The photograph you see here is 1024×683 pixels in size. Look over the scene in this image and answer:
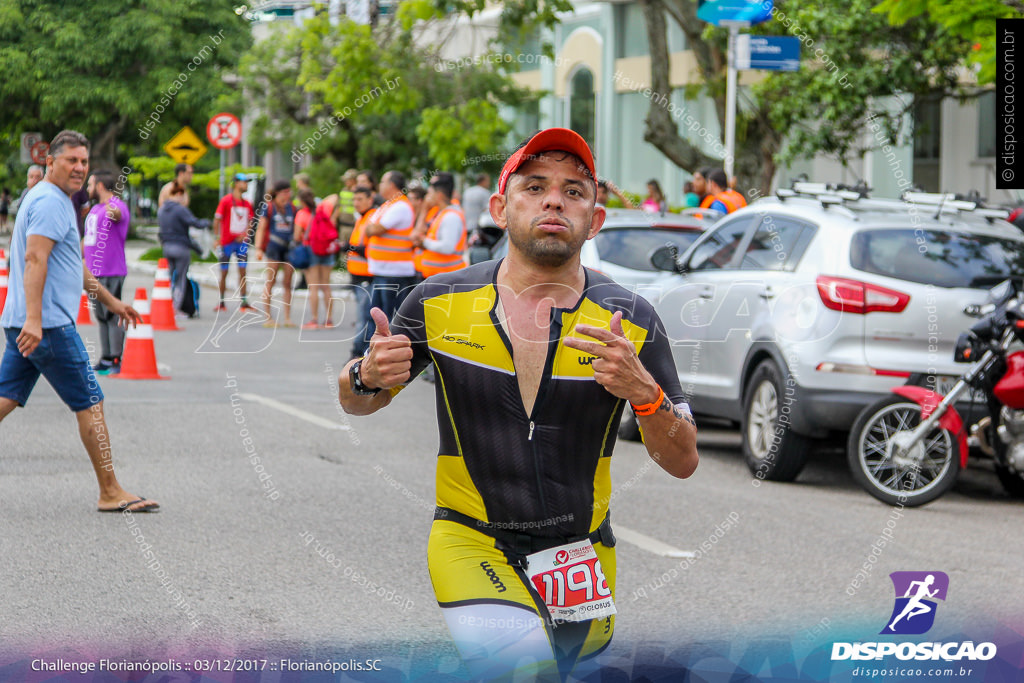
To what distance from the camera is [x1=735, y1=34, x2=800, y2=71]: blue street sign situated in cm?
1420

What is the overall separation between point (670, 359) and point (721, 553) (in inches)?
151

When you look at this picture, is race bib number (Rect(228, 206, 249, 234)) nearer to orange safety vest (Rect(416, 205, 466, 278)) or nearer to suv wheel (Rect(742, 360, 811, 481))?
orange safety vest (Rect(416, 205, 466, 278))

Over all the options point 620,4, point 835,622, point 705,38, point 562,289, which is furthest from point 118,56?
point 620,4

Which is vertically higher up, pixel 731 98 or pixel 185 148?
pixel 731 98

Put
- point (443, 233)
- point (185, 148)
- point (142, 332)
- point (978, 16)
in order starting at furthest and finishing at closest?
point (185, 148) → point (443, 233) → point (142, 332) → point (978, 16)

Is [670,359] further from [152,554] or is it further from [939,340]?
[939,340]

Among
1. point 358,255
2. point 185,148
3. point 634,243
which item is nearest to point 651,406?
point 634,243

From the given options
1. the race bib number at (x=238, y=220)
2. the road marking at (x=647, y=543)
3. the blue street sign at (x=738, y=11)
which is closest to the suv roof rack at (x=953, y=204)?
the road marking at (x=647, y=543)

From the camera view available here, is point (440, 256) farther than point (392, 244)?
No

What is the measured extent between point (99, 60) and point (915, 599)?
7127 millimetres

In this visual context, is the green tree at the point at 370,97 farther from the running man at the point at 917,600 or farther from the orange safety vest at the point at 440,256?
the running man at the point at 917,600

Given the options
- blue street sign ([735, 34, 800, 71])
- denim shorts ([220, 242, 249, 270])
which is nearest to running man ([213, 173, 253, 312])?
denim shorts ([220, 242, 249, 270])

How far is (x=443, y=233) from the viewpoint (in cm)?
1338

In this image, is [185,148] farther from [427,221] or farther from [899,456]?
[899,456]
